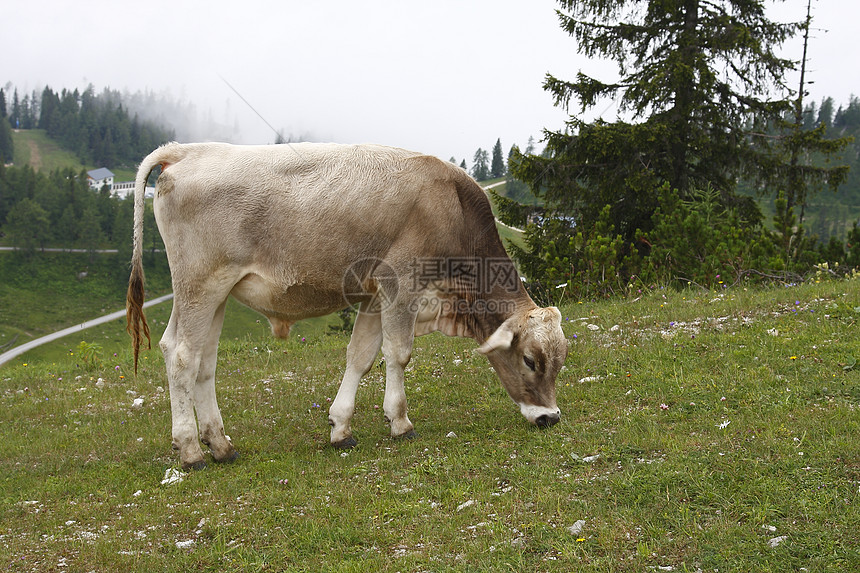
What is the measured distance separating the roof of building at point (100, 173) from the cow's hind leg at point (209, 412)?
6751 inches

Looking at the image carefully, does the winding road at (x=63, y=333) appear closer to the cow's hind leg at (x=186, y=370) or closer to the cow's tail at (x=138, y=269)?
the cow's tail at (x=138, y=269)

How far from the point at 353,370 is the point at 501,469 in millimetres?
2337

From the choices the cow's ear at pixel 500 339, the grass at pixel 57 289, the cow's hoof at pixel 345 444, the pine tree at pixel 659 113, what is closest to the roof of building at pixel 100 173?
the grass at pixel 57 289

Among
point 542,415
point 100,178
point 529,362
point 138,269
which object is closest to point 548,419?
point 542,415

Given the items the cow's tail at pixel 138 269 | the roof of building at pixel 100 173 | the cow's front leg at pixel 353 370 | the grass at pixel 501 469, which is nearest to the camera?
the grass at pixel 501 469

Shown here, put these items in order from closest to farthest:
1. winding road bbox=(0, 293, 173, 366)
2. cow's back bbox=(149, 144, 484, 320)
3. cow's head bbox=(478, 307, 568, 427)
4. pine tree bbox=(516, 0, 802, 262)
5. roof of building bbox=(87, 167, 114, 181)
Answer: cow's back bbox=(149, 144, 484, 320)
cow's head bbox=(478, 307, 568, 427)
pine tree bbox=(516, 0, 802, 262)
winding road bbox=(0, 293, 173, 366)
roof of building bbox=(87, 167, 114, 181)

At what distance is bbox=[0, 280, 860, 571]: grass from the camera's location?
14.8ft

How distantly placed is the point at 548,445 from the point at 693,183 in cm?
1648

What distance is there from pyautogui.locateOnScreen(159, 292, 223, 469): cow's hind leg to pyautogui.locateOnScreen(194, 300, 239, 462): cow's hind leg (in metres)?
0.20

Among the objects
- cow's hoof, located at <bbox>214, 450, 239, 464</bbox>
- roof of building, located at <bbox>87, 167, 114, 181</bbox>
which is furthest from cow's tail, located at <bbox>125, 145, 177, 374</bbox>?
roof of building, located at <bbox>87, 167, 114, 181</bbox>

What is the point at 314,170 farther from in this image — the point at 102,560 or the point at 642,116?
the point at 642,116

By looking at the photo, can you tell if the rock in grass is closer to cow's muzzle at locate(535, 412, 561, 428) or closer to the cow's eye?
cow's muzzle at locate(535, 412, 561, 428)

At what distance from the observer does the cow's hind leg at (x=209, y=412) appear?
7.14 m

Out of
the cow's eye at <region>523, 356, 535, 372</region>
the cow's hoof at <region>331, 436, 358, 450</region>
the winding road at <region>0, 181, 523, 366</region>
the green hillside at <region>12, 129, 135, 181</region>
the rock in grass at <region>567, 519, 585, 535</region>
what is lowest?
the winding road at <region>0, 181, 523, 366</region>
